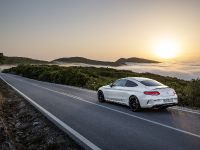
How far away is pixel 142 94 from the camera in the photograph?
14.5 meters

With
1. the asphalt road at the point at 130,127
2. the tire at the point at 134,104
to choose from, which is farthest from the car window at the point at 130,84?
the asphalt road at the point at 130,127

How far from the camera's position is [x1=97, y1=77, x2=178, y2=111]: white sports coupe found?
1419cm

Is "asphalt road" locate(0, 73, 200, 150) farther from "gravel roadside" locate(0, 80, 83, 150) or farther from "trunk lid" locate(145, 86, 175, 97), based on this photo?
"trunk lid" locate(145, 86, 175, 97)

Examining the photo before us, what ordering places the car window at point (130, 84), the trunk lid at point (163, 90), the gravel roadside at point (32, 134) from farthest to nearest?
the car window at point (130, 84) → the trunk lid at point (163, 90) → the gravel roadside at point (32, 134)

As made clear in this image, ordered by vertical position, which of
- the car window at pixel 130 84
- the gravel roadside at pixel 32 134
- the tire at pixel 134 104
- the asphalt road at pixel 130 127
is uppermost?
the car window at pixel 130 84

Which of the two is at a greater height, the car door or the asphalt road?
the car door

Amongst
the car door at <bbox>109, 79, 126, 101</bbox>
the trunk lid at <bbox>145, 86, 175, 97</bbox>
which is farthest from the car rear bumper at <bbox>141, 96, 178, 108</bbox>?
the car door at <bbox>109, 79, 126, 101</bbox>

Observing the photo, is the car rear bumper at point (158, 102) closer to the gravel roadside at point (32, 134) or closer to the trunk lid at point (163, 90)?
the trunk lid at point (163, 90)

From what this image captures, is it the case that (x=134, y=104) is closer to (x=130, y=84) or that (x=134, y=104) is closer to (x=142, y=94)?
(x=142, y=94)

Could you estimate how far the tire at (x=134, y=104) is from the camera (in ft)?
48.3

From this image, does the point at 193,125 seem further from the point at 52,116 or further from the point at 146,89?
the point at 52,116

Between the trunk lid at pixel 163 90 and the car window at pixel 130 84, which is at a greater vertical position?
the car window at pixel 130 84

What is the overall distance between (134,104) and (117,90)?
2.06 m

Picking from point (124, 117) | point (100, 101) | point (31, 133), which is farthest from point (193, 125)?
point (100, 101)
